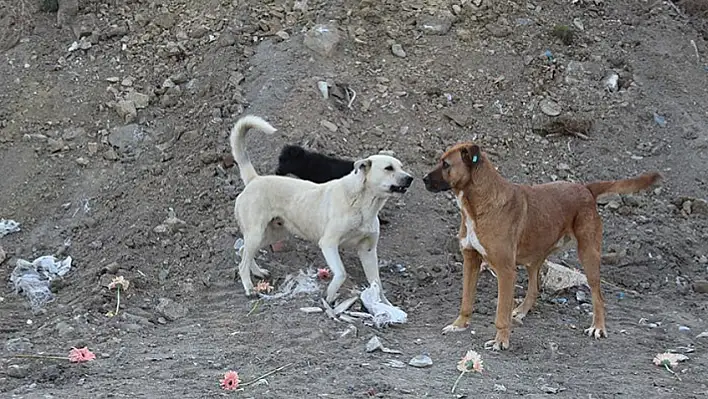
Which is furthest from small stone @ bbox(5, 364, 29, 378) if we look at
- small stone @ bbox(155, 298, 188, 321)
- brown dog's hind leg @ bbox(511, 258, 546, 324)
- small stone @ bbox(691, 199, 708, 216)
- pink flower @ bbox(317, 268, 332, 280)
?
small stone @ bbox(691, 199, 708, 216)

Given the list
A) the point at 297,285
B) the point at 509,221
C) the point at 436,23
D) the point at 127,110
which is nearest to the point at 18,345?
the point at 297,285

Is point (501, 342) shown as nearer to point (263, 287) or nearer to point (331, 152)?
point (263, 287)

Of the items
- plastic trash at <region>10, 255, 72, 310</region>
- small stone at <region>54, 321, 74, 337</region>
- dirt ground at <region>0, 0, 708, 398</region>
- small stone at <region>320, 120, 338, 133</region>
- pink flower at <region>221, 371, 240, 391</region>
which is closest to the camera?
pink flower at <region>221, 371, 240, 391</region>

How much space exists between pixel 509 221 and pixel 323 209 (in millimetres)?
1661

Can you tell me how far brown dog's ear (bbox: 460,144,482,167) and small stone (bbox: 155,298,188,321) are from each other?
2706 mm

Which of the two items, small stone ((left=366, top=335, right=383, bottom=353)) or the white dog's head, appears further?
the white dog's head

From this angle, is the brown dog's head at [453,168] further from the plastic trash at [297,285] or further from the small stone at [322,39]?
the small stone at [322,39]

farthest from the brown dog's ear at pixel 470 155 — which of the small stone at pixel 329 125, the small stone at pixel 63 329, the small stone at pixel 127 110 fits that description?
the small stone at pixel 127 110

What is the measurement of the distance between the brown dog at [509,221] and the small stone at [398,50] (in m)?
4.78

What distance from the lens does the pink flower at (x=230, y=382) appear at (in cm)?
628

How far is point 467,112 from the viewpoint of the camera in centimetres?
1173

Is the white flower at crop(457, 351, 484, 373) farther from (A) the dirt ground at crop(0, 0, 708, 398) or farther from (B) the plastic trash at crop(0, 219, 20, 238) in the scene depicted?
(B) the plastic trash at crop(0, 219, 20, 238)

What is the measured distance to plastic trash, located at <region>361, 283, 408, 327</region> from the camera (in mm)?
7805

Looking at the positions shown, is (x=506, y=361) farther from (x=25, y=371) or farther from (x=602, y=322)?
(x=25, y=371)
